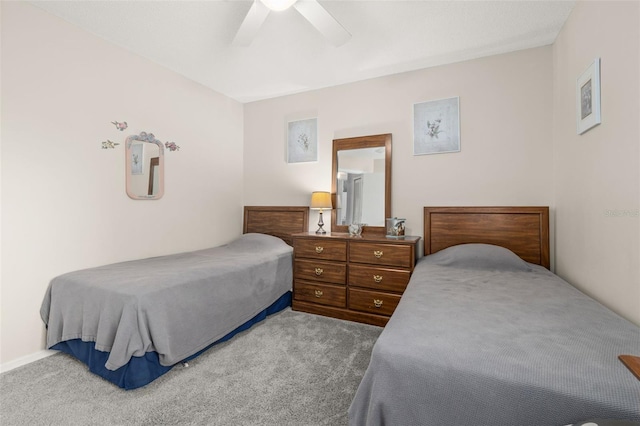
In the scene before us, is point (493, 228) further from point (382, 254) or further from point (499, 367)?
point (499, 367)

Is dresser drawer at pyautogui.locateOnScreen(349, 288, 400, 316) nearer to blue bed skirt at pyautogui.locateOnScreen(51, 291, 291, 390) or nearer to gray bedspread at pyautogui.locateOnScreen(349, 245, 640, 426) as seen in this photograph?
gray bedspread at pyautogui.locateOnScreen(349, 245, 640, 426)

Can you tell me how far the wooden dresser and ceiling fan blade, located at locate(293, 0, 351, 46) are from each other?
1.70 meters

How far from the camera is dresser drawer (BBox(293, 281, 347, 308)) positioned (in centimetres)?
292

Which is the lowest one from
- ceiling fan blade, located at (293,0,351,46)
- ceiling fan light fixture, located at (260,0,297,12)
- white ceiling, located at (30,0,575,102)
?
ceiling fan light fixture, located at (260,0,297,12)

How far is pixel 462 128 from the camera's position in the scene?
291 cm

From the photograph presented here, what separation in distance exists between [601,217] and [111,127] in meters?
3.71

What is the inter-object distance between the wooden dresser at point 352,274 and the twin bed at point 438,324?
0.71 feet

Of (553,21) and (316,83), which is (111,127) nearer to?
(316,83)

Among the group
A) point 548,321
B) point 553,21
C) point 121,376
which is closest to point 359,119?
point 553,21

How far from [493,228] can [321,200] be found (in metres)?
1.72

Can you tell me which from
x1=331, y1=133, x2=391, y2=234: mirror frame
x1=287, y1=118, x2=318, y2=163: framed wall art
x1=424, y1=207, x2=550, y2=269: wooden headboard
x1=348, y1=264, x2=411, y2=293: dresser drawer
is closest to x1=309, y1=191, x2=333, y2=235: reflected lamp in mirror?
x1=331, y1=133, x2=391, y2=234: mirror frame

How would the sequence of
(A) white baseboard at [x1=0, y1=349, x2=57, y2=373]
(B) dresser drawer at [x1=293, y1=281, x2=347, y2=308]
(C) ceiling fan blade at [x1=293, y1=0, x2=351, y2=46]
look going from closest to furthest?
(C) ceiling fan blade at [x1=293, y1=0, x2=351, y2=46] < (A) white baseboard at [x1=0, y1=349, x2=57, y2=373] < (B) dresser drawer at [x1=293, y1=281, x2=347, y2=308]

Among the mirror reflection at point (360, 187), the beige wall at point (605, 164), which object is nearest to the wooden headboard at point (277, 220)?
the mirror reflection at point (360, 187)

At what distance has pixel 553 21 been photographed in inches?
90.0
